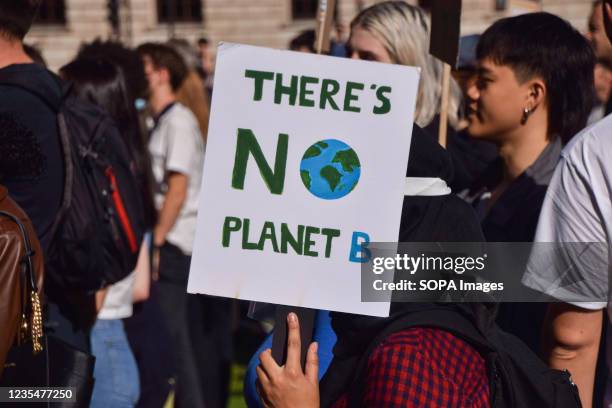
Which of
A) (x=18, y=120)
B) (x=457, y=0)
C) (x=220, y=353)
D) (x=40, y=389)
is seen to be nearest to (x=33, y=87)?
(x=18, y=120)

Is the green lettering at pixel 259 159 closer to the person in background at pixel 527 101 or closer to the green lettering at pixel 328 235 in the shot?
the green lettering at pixel 328 235

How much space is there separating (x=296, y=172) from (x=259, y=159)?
8 cm

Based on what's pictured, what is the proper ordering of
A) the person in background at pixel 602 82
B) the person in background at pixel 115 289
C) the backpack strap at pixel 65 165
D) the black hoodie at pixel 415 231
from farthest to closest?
the person in background at pixel 602 82, the person in background at pixel 115 289, the backpack strap at pixel 65 165, the black hoodie at pixel 415 231

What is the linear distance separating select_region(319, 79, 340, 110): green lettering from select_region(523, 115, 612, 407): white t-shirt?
63 centimetres

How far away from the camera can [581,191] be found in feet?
7.66

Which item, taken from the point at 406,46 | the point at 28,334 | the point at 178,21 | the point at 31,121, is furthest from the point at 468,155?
the point at 178,21

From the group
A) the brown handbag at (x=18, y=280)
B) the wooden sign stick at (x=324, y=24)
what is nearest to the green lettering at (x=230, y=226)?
the brown handbag at (x=18, y=280)

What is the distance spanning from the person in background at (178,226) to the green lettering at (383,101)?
3.57 m

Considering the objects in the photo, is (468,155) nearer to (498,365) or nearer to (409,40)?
(409,40)

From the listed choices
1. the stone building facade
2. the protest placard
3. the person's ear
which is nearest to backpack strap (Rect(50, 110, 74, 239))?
the protest placard

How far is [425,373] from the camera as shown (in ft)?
6.27

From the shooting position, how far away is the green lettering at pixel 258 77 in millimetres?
2102

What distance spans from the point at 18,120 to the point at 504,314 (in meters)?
1.49

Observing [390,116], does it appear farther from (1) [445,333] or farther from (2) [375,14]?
(2) [375,14]
